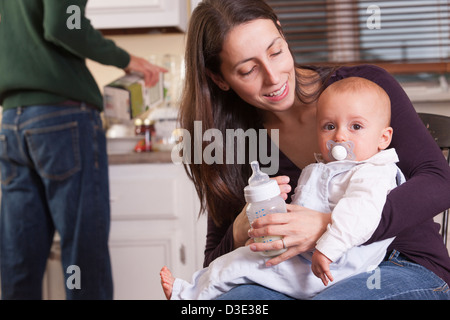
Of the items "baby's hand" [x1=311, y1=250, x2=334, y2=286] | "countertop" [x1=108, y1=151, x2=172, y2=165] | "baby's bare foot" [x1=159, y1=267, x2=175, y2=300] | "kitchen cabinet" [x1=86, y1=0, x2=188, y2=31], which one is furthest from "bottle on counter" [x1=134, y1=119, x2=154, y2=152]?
"baby's hand" [x1=311, y1=250, x2=334, y2=286]

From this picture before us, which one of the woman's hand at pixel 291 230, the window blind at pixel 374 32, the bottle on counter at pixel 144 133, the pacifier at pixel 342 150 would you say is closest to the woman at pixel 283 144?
the woman's hand at pixel 291 230

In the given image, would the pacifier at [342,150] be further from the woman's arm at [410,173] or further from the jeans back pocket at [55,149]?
the jeans back pocket at [55,149]

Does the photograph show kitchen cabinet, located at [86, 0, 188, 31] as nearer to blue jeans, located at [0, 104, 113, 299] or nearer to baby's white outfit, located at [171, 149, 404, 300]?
blue jeans, located at [0, 104, 113, 299]

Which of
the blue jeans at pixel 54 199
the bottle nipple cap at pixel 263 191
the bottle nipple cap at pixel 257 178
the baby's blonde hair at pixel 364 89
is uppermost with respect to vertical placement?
the baby's blonde hair at pixel 364 89

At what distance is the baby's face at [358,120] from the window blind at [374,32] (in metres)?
1.48

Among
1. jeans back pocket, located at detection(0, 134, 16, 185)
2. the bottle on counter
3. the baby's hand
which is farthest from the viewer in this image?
the bottle on counter

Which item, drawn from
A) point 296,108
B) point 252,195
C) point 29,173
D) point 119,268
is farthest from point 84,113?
point 252,195

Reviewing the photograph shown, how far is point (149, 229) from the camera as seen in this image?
2305mm

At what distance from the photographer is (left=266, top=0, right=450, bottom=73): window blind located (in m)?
2.40

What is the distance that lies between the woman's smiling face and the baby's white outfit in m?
0.21

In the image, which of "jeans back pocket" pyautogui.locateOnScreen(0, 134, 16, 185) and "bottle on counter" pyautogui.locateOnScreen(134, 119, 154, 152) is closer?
"jeans back pocket" pyautogui.locateOnScreen(0, 134, 16, 185)

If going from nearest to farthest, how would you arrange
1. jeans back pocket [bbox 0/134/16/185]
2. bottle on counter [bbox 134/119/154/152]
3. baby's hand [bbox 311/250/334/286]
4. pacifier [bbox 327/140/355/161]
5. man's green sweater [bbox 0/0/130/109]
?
1. baby's hand [bbox 311/250/334/286]
2. pacifier [bbox 327/140/355/161]
3. man's green sweater [bbox 0/0/130/109]
4. jeans back pocket [bbox 0/134/16/185]
5. bottle on counter [bbox 134/119/154/152]

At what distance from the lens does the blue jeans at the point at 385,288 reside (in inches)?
33.2

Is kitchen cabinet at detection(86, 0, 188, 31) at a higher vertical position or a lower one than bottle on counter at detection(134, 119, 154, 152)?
higher
